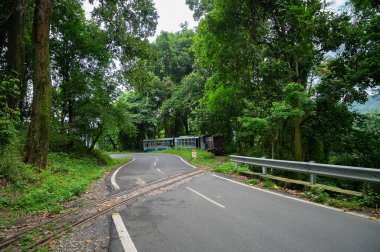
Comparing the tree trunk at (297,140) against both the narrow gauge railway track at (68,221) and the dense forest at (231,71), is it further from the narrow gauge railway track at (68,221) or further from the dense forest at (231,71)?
the narrow gauge railway track at (68,221)

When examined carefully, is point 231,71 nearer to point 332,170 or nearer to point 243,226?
point 332,170

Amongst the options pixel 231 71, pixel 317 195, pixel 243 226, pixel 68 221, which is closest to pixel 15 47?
pixel 68 221

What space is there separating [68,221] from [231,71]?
12.7 meters

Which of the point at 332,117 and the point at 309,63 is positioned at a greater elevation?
the point at 309,63

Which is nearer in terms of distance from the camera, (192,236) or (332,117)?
(192,236)

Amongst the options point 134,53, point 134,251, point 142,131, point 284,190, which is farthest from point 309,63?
point 142,131

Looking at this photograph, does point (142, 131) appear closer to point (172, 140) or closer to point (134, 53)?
point (172, 140)

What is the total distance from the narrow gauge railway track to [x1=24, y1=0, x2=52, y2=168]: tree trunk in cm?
437

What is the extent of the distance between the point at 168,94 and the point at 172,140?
25.9 ft

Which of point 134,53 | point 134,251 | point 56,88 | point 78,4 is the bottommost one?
point 134,251

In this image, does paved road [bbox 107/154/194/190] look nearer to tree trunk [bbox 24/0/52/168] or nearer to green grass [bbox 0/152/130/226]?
green grass [bbox 0/152/130/226]

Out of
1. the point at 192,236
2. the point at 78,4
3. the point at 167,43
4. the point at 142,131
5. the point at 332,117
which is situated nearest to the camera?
the point at 192,236

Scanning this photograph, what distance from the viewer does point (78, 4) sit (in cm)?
1762

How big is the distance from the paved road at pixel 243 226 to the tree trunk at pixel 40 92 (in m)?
5.66
